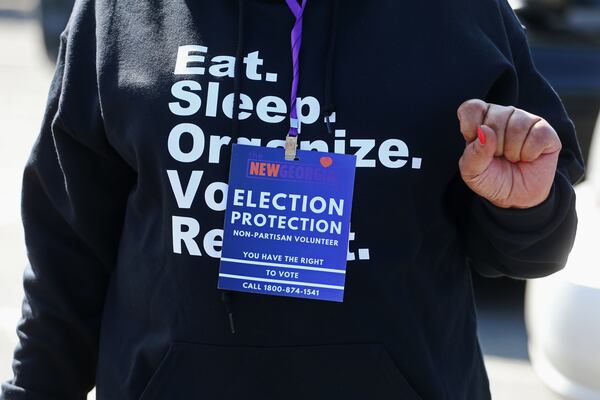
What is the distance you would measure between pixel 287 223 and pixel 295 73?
20 cm

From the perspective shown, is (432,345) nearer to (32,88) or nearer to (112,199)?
(112,199)

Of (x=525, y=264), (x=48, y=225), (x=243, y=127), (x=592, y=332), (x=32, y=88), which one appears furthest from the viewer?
(x=32, y=88)

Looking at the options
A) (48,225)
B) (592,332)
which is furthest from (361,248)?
(592,332)

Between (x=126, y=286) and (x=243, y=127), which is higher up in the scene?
(x=243, y=127)

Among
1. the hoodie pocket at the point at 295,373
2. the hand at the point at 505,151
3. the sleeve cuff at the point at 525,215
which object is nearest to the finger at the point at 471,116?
the hand at the point at 505,151

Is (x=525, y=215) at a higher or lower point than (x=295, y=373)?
higher

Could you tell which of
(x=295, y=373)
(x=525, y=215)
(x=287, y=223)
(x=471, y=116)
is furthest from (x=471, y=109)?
(x=295, y=373)

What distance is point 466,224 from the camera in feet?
5.24

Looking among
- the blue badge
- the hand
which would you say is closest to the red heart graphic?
the blue badge

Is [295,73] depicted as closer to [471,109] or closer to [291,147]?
[291,147]

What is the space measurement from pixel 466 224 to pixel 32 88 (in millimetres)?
8671

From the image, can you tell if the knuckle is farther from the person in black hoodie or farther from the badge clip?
the badge clip

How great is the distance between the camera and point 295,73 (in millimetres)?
1468

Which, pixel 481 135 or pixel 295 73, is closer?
pixel 481 135
